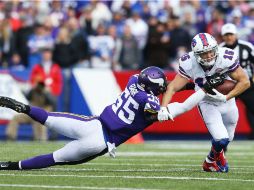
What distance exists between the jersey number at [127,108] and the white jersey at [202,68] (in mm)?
846

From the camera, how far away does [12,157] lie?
10.1 m

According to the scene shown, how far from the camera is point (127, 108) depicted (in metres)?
7.95

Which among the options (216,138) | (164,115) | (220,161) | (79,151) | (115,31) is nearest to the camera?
(164,115)

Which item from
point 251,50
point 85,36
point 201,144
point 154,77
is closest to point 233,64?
point 154,77

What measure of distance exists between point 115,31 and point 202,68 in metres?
8.23

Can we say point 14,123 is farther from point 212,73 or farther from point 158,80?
point 158,80

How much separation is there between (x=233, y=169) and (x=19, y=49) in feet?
28.6

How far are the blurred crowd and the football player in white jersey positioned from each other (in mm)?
6981

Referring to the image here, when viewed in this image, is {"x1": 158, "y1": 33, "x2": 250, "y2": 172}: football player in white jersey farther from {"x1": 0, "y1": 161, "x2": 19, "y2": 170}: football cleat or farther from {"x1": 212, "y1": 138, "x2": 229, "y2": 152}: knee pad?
{"x1": 0, "y1": 161, "x2": 19, "y2": 170}: football cleat

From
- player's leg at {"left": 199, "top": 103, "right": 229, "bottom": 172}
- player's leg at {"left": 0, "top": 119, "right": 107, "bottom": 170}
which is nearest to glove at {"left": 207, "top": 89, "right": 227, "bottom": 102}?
player's leg at {"left": 199, "top": 103, "right": 229, "bottom": 172}

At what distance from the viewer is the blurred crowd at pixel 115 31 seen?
16.2 m

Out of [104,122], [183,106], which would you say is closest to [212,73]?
[183,106]

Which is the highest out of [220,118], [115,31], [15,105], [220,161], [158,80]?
[158,80]

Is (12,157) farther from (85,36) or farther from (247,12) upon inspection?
(247,12)
